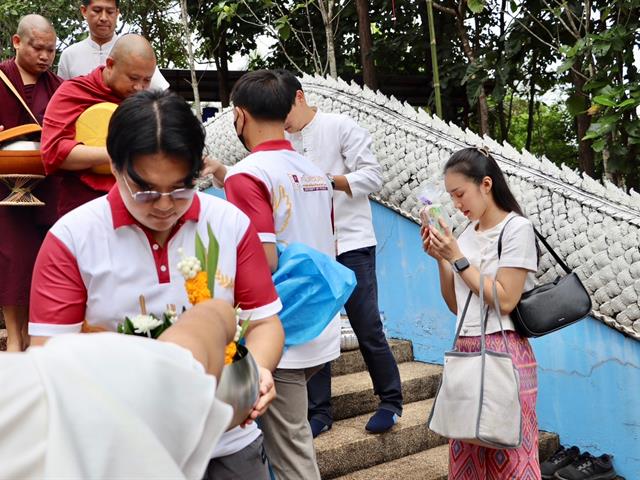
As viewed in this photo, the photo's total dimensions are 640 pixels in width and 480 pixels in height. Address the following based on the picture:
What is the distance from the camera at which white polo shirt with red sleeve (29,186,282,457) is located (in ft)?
6.47

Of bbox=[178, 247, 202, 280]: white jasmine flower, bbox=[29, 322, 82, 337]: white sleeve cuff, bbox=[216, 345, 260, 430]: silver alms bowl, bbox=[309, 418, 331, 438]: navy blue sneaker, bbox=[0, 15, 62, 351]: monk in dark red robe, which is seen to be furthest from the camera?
bbox=[309, 418, 331, 438]: navy blue sneaker

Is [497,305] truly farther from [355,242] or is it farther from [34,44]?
[34,44]

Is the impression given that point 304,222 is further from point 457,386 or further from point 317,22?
point 317,22

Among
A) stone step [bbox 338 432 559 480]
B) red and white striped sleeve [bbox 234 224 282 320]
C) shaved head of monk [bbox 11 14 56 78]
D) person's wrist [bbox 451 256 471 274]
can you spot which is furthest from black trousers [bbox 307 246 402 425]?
red and white striped sleeve [bbox 234 224 282 320]

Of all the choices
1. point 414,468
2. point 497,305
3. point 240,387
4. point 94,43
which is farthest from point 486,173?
point 94,43

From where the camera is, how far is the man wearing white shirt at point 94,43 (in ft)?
14.4

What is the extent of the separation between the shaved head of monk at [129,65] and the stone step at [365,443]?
1978mm

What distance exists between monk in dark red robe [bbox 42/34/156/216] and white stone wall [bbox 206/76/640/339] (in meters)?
2.51

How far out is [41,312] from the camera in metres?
1.96

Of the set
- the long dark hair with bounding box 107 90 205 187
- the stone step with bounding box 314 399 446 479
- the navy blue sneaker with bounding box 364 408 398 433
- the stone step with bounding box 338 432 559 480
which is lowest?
the stone step with bounding box 338 432 559 480

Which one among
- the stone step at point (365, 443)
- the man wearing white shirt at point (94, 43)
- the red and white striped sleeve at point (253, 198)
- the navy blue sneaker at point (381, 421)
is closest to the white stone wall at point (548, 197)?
the stone step at point (365, 443)

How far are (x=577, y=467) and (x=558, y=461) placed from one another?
0.12 metres

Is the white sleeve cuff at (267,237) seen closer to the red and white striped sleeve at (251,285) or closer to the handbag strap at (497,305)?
the red and white striped sleeve at (251,285)

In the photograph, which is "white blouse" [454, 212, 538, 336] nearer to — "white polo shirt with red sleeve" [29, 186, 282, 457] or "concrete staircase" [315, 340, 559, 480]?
"concrete staircase" [315, 340, 559, 480]
